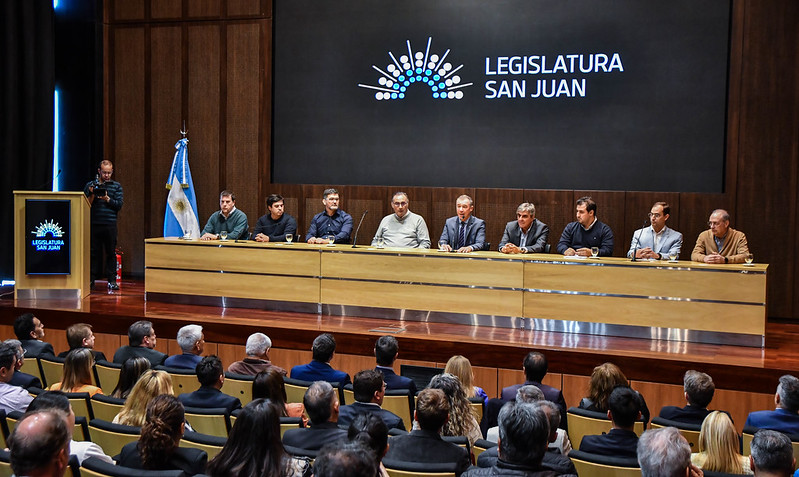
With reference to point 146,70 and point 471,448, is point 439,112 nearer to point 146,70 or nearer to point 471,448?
point 146,70

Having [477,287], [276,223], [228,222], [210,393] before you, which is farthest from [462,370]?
[228,222]

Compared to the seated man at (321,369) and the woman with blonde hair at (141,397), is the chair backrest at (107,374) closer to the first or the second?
the seated man at (321,369)

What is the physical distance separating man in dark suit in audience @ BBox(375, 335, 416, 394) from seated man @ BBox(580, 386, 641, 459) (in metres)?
1.45

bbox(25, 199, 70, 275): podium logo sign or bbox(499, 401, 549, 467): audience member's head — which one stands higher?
bbox(25, 199, 70, 275): podium logo sign

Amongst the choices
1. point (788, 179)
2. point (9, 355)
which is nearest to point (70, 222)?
point (9, 355)

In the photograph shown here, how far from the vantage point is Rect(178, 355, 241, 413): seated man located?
4.33m

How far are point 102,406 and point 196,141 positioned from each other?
22.0 feet

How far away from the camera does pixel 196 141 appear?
34.6 feet

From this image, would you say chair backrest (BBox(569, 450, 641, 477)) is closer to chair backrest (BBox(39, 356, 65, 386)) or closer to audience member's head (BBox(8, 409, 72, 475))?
audience member's head (BBox(8, 409, 72, 475))

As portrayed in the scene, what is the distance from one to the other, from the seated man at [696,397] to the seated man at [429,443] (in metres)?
1.47

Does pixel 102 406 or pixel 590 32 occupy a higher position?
pixel 590 32

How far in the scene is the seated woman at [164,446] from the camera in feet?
10.2

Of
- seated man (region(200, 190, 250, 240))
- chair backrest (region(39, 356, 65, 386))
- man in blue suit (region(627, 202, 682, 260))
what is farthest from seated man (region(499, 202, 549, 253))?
chair backrest (region(39, 356, 65, 386))

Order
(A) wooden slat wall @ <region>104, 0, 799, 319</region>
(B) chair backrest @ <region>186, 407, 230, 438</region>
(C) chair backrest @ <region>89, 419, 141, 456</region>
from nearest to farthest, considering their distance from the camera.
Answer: (C) chair backrest @ <region>89, 419, 141, 456</region>
(B) chair backrest @ <region>186, 407, 230, 438</region>
(A) wooden slat wall @ <region>104, 0, 799, 319</region>
